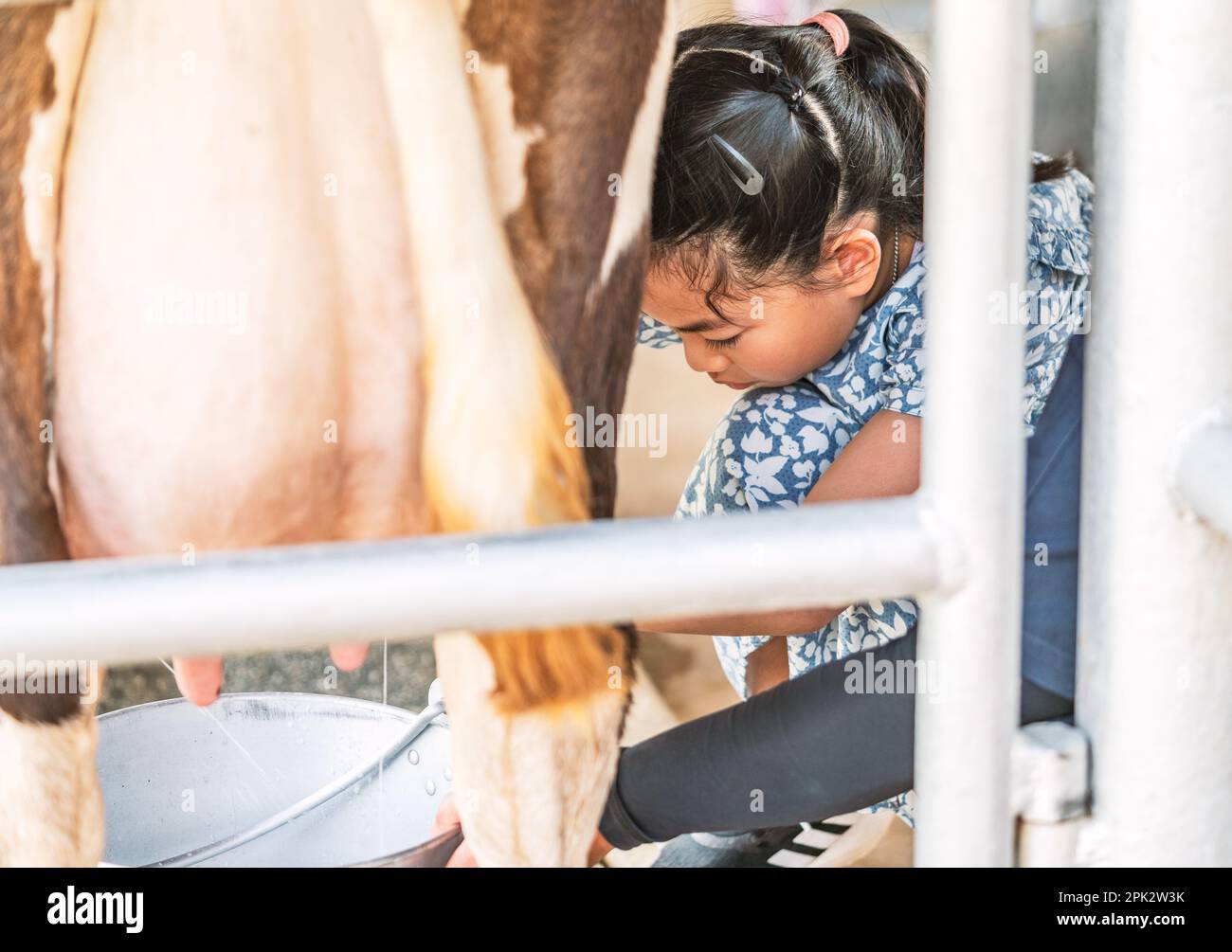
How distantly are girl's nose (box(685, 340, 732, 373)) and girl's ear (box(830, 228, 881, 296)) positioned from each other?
0.29 ft

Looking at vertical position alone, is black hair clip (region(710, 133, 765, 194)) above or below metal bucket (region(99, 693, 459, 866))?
above

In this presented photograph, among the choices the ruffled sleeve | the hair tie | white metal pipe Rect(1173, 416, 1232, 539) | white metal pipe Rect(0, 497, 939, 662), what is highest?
the hair tie

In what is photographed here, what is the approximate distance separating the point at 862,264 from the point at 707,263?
3.9 inches

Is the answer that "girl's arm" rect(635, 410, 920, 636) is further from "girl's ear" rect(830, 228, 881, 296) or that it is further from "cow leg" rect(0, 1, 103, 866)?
"cow leg" rect(0, 1, 103, 866)

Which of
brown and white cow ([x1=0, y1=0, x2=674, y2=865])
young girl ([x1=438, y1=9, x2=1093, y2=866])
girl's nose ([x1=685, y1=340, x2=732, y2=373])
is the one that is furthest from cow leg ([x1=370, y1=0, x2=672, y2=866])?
→ girl's nose ([x1=685, y1=340, x2=732, y2=373])

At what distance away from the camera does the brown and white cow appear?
0.53 meters

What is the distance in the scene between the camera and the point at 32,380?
0.55 meters

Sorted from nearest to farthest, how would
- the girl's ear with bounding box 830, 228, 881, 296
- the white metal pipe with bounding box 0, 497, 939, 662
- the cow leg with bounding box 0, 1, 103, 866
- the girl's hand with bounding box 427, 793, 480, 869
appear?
the white metal pipe with bounding box 0, 497, 939, 662
the cow leg with bounding box 0, 1, 103, 866
the girl's hand with bounding box 427, 793, 480, 869
the girl's ear with bounding box 830, 228, 881, 296

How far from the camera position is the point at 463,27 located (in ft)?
1.77

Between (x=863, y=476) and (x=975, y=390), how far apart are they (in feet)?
1.13

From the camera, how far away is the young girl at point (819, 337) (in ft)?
2.43

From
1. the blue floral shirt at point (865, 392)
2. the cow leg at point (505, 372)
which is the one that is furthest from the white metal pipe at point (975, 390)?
the blue floral shirt at point (865, 392)
